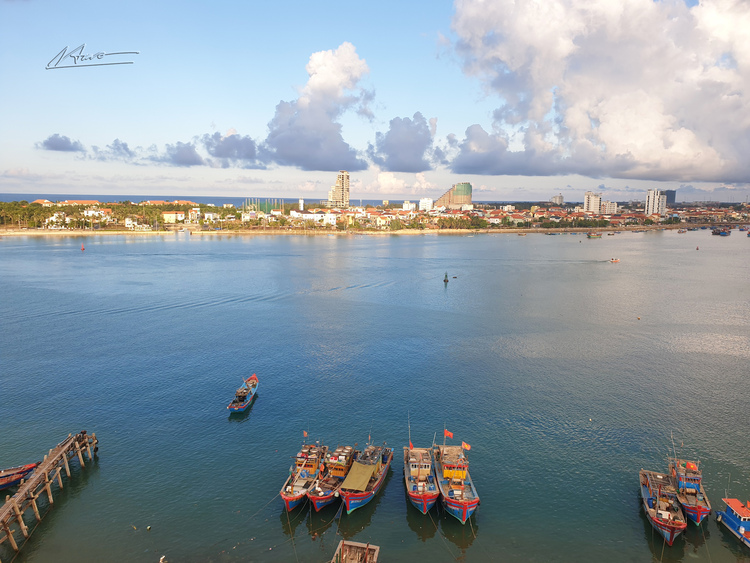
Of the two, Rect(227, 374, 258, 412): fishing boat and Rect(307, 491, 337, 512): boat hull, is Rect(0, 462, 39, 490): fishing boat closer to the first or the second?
Rect(227, 374, 258, 412): fishing boat

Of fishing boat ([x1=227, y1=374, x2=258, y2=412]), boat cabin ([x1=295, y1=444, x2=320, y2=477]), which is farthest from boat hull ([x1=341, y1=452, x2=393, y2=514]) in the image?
fishing boat ([x1=227, y1=374, x2=258, y2=412])

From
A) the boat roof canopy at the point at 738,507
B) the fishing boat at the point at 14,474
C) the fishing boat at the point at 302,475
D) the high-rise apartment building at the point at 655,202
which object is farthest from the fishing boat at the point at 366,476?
the high-rise apartment building at the point at 655,202

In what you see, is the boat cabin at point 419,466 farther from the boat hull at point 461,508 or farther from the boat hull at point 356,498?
the boat hull at point 356,498

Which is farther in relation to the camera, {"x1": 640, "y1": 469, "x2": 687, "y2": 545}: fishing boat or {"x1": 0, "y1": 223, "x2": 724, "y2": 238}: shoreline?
{"x1": 0, "y1": 223, "x2": 724, "y2": 238}: shoreline

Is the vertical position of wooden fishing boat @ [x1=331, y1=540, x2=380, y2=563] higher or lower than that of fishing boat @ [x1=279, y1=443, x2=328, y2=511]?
lower

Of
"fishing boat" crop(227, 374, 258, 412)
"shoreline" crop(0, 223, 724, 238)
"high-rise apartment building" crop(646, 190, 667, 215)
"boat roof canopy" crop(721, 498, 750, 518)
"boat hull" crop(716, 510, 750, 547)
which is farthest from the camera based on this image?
"high-rise apartment building" crop(646, 190, 667, 215)

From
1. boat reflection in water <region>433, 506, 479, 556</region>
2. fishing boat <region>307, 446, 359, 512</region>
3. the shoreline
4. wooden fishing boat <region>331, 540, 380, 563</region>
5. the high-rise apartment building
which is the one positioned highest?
the high-rise apartment building
